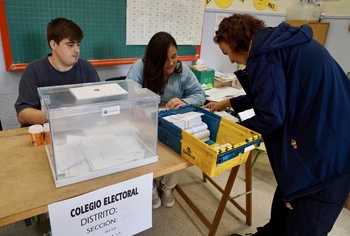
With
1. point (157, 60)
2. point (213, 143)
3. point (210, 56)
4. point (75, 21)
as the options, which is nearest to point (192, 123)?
Answer: point (213, 143)

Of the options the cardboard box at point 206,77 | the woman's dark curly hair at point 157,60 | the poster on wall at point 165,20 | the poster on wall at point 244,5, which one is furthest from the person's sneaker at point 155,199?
the poster on wall at point 244,5

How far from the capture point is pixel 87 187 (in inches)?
34.4

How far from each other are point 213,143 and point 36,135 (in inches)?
31.0

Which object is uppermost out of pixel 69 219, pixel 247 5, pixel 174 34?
→ pixel 247 5

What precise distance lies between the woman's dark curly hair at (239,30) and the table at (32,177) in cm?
53

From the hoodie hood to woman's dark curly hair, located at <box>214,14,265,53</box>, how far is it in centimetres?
8

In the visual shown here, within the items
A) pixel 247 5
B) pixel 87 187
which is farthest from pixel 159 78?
pixel 247 5

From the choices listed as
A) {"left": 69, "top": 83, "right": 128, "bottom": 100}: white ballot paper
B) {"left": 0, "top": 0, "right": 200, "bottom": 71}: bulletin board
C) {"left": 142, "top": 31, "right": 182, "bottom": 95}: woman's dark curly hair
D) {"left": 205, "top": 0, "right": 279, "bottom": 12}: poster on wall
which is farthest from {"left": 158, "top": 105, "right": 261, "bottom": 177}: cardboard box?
{"left": 205, "top": 0, "right": 279, "bottom": 12}: poster on wall

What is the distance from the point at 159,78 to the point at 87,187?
39.6 inches

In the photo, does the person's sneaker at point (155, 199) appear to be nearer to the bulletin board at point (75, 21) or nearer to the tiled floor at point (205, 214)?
the tiled floor at point (205, 214)

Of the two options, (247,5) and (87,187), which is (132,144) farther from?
(247,5)

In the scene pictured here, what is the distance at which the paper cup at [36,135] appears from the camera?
108cm

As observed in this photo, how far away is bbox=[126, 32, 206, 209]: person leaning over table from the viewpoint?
1.65 m

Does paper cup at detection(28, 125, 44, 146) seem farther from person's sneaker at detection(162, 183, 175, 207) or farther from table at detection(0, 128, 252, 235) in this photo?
person's sneaker at detection(162, 183, 175, 207)
